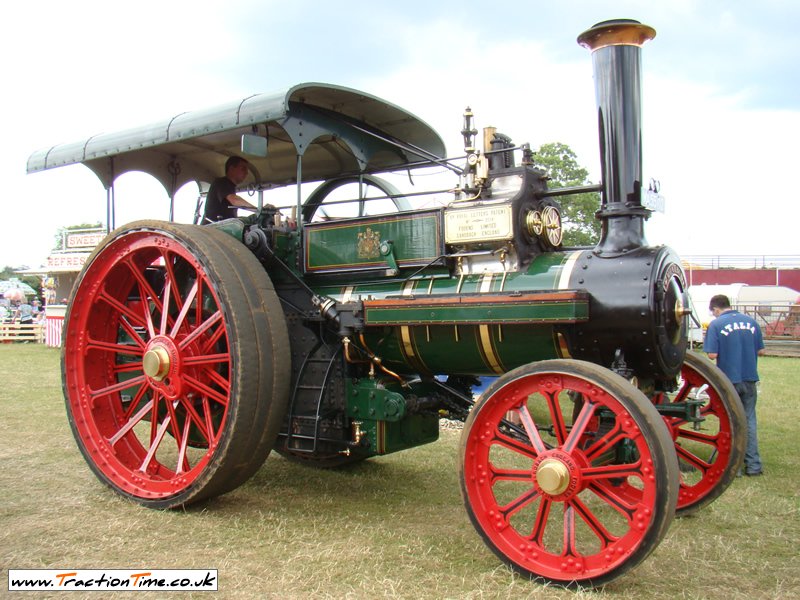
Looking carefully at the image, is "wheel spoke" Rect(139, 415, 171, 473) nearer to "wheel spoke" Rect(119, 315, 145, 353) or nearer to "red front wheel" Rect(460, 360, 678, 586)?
"wheel spoke" Rect(119, 315, 145, 353)

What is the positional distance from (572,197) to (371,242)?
48.1ft

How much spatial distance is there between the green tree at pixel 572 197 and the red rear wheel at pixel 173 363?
43.6ft

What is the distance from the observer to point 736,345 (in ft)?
17.8

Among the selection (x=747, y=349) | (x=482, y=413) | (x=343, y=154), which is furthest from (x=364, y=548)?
(x=747, y=349)

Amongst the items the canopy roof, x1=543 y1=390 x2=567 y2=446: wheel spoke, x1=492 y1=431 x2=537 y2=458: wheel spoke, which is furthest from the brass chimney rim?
x1=492 y1=431 x2=537 y2=458: wheel spoke

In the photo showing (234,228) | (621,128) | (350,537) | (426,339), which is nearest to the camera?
(621,128)

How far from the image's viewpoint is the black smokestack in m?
3.57

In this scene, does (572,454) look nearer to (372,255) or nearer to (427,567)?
(427,567)

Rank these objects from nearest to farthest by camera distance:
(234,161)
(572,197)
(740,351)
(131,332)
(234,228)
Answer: (234,228) → (131,332) → (234,161) → (740,351) → (572,197)

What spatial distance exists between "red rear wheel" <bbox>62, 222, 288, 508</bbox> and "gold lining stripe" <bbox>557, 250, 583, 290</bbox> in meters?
1.50

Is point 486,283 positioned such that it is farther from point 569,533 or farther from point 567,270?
point 569,533

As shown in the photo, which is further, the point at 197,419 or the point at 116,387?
the point at 116,387

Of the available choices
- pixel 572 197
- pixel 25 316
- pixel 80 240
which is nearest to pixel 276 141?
pixel 572 197

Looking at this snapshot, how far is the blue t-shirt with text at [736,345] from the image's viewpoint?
544 cm
